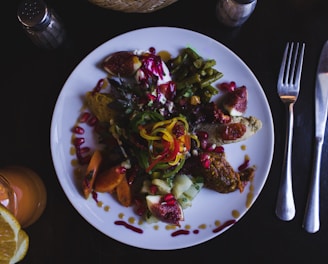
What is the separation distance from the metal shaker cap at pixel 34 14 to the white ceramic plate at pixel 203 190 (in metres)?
0.30

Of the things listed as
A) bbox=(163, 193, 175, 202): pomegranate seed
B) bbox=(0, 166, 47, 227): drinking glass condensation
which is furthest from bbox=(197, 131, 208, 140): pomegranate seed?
bbox=(0, 166, 47, 227): drinking glass condensation

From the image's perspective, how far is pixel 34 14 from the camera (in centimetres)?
247

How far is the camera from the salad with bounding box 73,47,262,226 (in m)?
2.45

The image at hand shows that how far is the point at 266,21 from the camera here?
2770mm

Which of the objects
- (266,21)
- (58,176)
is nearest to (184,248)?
(58,176)

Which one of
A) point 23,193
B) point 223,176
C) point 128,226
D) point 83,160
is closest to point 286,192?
point 223,176

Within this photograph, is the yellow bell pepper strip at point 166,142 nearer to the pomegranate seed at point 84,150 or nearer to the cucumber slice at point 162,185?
the cucumber slice at point 162,185

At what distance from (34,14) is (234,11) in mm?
1087

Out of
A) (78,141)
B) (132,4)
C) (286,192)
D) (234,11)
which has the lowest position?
(286,192)

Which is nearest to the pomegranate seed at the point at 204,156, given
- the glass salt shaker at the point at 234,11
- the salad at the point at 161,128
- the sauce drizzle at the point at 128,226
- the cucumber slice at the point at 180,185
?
the salad at the point at 161,128

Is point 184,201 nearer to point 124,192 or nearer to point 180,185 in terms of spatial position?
point 180,185

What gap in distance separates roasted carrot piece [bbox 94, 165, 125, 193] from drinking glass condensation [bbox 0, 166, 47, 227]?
1.17ft

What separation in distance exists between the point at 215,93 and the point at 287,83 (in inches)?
17.3

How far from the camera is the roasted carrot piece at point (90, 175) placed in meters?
2.46
